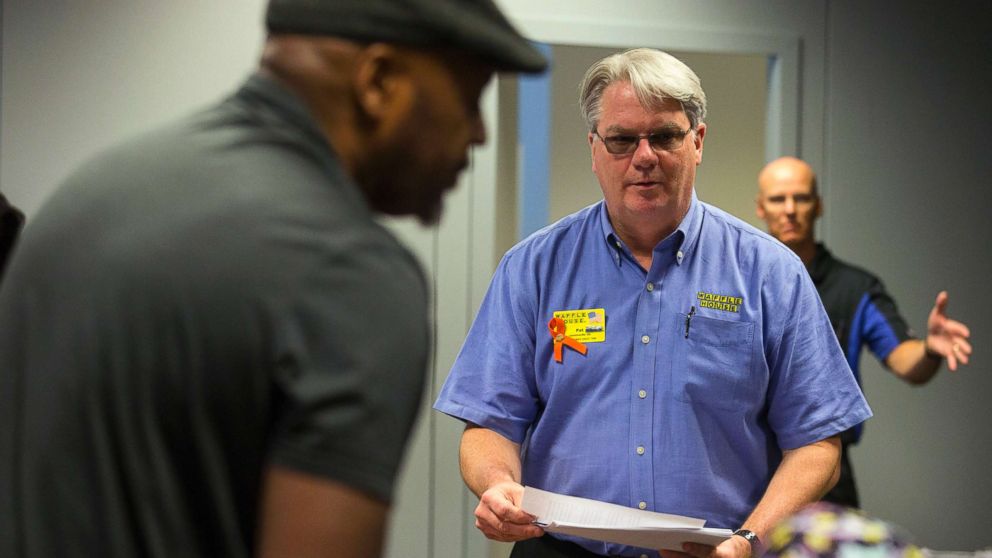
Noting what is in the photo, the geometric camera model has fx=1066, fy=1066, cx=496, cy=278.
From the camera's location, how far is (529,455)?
85.0 inches

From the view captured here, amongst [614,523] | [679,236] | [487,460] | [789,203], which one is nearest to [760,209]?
[789,203]

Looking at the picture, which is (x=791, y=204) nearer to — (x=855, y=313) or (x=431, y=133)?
(x=855, y=313)

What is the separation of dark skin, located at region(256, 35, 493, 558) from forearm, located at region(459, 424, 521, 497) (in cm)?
128

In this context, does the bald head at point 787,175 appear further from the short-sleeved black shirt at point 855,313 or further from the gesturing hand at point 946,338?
the gesturing hand at point 946,338

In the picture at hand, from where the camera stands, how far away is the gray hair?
2.13 meters

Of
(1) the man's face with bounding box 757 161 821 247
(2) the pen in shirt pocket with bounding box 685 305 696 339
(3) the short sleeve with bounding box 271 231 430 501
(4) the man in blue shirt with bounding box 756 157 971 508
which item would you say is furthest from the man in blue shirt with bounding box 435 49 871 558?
(1) the man's face with bounding box 757 161 821 247

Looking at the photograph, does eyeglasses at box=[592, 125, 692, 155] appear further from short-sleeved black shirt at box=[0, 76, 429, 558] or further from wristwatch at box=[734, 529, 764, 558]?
short-sleeved black shirt at box=[0, 76, 429, 558]

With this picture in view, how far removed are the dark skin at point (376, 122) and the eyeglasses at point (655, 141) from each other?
1.30 m

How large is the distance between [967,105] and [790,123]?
747 mm

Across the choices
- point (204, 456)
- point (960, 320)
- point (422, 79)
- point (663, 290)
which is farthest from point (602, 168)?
point (960, 320)

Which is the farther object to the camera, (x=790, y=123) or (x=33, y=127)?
(x=790, y=123)

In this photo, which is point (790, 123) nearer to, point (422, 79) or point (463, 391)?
point (463, 391)

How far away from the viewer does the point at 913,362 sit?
11.1 ft

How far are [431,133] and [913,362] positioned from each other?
2909 millimetres
